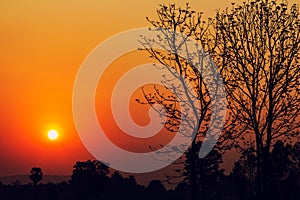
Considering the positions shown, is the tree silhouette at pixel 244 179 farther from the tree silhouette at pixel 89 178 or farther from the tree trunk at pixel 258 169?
the tree silhouette at pixel 89 178

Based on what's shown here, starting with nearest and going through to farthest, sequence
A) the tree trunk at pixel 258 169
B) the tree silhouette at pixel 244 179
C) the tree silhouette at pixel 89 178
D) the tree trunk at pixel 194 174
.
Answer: the tree trunk at pixel 194 174, the tree trunk at pixel 258 169, the tree silhouette at pixel 244 179, the tree silhouette at pixel 89 178

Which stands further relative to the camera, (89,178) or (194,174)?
(89,178)

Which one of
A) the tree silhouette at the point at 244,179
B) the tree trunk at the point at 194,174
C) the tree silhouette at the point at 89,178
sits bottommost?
the tree trunk at the point at 194,174

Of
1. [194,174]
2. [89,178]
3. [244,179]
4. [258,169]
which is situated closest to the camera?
[194,174]

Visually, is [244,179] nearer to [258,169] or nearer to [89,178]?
[258,169]

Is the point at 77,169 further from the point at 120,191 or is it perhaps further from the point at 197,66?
the point at 197,66

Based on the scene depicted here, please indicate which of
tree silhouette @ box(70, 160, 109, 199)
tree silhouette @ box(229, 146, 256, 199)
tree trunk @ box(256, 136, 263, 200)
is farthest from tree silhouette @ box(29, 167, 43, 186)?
tree trunk @ box(256, 136, 263, 200)

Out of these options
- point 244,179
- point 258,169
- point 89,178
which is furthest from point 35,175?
point 258,169

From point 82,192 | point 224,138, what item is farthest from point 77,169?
point 224,138

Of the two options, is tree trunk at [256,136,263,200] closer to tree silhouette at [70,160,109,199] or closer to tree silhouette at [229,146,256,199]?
tree silhouette at [229,146,256,199]

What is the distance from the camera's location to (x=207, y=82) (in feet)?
99.5

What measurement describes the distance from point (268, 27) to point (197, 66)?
3875 millimetres

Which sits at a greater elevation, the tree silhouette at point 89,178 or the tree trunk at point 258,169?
the tree silhouette at point 89,178

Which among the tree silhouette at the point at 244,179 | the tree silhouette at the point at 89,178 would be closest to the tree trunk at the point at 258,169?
the tree silhouette at the point at 244,179
